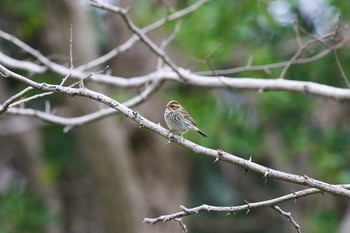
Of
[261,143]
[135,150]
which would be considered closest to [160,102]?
[135,150]

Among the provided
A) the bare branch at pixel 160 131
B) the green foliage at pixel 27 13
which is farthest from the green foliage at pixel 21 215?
the bare branch at pixel 160 131

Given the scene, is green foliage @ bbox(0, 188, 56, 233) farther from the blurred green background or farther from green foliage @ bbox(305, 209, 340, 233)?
green foliage @ bbox(305, 209, 340, 233)

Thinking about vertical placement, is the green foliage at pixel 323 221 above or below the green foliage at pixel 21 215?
below

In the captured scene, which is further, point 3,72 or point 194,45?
point 194,45

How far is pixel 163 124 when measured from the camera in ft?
38.2

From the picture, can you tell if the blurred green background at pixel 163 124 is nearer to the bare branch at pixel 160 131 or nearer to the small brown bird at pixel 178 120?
the small brown bird at pixel 178 120

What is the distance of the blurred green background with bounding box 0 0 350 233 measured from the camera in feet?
33.3

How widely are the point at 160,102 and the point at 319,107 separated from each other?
2.88 meters

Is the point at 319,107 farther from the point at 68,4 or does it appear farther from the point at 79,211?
the point at 79,211

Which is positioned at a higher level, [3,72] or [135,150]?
[135,150]

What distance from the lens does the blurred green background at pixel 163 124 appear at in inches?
400

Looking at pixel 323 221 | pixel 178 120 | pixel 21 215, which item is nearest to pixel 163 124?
pixel 21 215

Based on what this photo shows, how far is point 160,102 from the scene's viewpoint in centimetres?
1209

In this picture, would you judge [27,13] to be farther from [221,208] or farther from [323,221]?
[221,208]
